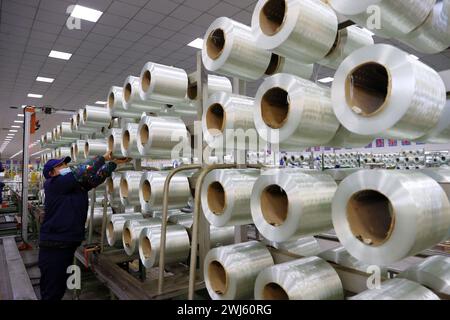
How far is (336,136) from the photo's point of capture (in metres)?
1.30

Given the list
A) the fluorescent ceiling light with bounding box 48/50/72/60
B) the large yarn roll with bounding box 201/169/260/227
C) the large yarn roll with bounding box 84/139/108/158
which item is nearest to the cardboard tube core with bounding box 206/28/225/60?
the large yarn roll with bounding box 201/169/260/227

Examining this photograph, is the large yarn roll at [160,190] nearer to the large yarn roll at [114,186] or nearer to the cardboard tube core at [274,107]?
the large yarn roll at [114,186]

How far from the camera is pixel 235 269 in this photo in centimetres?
133

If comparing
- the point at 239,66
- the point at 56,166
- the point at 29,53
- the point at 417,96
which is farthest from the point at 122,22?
the point at 417,96

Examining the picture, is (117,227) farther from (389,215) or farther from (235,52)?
(389,215)

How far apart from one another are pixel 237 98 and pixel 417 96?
2.81 ft

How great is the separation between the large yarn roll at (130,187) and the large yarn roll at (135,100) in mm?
527

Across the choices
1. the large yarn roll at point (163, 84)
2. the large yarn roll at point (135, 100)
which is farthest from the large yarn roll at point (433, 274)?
the large yarn roll at point (135, 100)

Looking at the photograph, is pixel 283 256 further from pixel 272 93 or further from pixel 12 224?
pixel 12 224

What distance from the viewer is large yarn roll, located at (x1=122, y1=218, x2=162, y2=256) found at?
228 cm

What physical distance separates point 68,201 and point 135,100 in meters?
1.02

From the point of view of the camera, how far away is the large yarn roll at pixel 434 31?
1013 millimetres

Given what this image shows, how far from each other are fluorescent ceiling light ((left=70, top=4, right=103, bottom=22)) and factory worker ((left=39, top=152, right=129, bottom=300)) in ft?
10.6

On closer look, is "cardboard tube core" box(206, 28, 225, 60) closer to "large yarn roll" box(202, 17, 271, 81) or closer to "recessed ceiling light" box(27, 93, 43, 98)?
"large yarn roll" box(202, 17, 271, 81)
